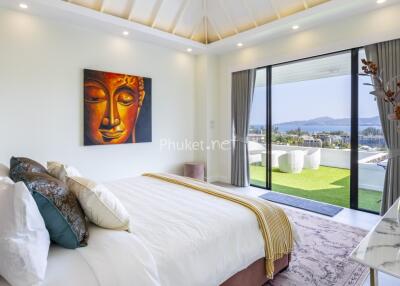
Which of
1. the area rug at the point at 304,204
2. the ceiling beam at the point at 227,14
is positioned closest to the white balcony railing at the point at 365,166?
the area rug at the point at 304,204

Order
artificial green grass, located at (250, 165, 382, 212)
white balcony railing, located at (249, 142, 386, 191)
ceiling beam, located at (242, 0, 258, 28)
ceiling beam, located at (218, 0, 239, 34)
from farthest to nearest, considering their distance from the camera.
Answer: ceiling beam, located at (218, 0, 239, 34) < ceiling beam, located at (242, 0, 258, 28) < artificial green grass, located at (250, 165, 382, 212) < white balcony railing, located at (249, 142, 386, 191)

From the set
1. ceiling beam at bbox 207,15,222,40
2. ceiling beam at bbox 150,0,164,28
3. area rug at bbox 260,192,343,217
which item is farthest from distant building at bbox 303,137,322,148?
ceiling beam at bbox 150,0,164,28

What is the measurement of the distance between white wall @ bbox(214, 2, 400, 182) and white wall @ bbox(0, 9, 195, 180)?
1.31 meters

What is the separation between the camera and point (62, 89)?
3.69m

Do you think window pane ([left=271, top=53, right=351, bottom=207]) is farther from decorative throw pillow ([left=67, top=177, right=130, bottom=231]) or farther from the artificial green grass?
decorative throw pillow ([left=67, top=177, right=130, bottom=231])

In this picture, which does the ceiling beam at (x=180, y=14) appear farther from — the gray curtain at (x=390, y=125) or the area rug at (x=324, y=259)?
the area rug at (x=324, y=259)

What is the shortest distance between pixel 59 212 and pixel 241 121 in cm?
423

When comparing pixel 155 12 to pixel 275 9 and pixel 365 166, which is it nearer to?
pixel 275 9

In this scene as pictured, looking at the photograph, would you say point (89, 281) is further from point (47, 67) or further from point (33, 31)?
point (33, 31)

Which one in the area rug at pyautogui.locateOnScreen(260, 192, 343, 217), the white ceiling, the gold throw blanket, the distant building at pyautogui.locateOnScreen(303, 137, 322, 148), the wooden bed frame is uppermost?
the white ceiling

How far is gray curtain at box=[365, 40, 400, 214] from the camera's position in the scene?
321cm

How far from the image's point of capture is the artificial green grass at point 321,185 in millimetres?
3689

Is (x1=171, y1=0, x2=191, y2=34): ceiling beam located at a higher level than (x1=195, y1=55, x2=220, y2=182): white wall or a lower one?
higher

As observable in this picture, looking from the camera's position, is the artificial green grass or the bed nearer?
the bed
